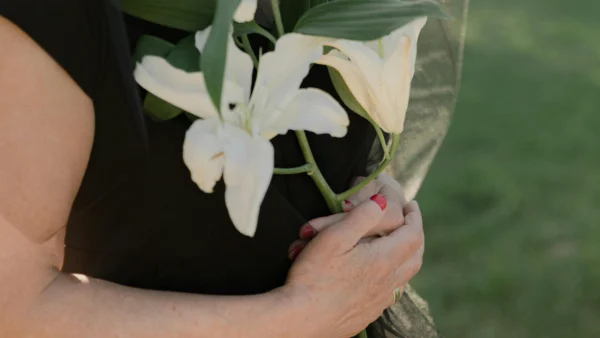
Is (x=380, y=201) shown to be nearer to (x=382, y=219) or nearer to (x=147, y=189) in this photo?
(x=382, y=219)

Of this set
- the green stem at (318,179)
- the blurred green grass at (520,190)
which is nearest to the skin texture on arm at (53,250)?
the green stem at (318,179)

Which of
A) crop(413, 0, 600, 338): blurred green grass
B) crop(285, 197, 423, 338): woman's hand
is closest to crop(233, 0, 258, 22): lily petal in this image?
crop(285, 197, 423, 338): woman's hand

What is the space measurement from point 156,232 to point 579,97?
3024 mm

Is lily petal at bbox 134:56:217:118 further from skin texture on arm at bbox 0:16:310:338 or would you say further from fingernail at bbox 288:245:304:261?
fingernail at bbox 288:245:304:261

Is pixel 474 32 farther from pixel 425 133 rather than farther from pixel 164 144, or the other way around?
pixel 164 144

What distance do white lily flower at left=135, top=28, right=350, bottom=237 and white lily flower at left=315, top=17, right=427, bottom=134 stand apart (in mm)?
36

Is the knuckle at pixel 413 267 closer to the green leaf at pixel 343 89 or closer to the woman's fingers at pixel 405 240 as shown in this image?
the woman's fingers at pixel 405 240

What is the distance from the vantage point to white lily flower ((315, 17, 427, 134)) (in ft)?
2.23

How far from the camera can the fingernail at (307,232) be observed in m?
0.84

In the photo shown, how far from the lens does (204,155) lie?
2.01 feet

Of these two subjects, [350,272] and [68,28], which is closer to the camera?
[68,28]

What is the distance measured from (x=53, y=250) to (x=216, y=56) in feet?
1.01

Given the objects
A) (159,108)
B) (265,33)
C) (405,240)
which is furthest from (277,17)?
(405,240)

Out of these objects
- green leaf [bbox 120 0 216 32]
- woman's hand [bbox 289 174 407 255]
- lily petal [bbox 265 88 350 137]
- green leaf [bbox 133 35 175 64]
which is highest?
green leaf [bbox 120 0 216 32]
